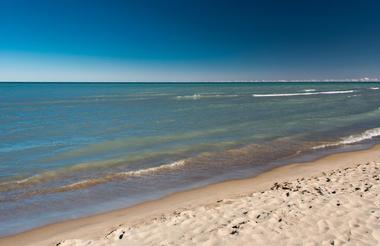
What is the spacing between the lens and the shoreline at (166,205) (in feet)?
24.2

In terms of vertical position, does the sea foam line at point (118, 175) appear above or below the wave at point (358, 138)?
above

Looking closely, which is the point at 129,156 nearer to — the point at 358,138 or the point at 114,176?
the point at 114,176

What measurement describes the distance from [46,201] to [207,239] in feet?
18.5

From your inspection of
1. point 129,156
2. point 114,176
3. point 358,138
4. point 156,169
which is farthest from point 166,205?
point 358,138

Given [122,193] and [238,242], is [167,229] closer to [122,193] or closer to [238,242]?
[238,242]

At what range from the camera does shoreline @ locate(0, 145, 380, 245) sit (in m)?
7.38

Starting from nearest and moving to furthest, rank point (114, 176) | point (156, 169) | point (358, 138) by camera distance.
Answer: point (114, 176) < point (156, 169) < point (358, 138)

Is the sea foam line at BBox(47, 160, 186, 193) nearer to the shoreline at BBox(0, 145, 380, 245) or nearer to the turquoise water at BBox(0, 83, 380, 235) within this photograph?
the turquoise water at BBox(0, 83, 380, 235)

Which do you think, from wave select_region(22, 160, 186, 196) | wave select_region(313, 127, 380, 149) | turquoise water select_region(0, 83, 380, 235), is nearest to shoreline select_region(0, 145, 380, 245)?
turquoise water select_region(0, 83, 380, 235)

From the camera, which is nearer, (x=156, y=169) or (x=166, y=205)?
(x=166, y=205)

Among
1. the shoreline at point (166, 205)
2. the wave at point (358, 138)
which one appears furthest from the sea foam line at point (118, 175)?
the wave at point (358, 138)

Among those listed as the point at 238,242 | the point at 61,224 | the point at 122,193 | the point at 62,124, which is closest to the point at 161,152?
the point at 122,193

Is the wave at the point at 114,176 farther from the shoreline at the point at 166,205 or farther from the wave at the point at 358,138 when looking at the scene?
the wave at the point at 358,138

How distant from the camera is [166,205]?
9164 millimetres
